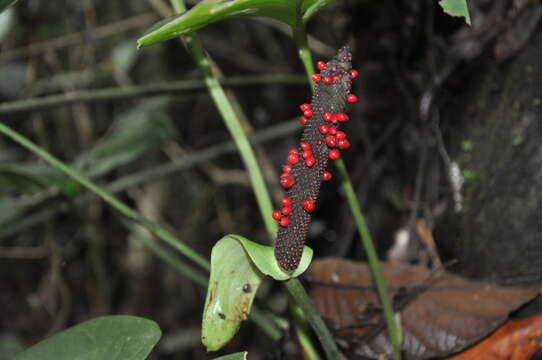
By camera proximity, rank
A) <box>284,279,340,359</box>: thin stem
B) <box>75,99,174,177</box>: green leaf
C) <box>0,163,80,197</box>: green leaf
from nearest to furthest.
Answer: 1. <box>284,279,340,359</box>: thin stem
2. <box>0,163,80,197</box>: green leaf
3. <box>75,99,174,177</box>: green leaf

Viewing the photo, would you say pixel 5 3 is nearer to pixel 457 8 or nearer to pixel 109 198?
pixel 109 198

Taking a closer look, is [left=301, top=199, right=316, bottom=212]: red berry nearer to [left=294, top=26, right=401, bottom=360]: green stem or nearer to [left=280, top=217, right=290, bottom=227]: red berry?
[left=280, top=217, right=290, bottom=227]: red berry

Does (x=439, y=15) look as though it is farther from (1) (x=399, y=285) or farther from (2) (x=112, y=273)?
(2) (x=112, y=273)

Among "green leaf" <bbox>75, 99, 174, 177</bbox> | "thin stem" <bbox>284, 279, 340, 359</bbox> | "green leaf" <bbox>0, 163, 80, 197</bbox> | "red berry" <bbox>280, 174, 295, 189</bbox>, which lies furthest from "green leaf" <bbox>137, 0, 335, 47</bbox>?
"green leaf" <bbox>75, 99, 174, 177</bbox>

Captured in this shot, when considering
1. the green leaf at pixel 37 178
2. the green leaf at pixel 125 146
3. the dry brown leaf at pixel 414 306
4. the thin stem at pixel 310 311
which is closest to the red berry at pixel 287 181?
the thin stem at pixel 310 311

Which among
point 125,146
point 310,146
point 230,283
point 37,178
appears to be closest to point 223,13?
point 310,146

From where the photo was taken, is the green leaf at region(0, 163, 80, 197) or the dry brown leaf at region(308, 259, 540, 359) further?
the green leaf at region(0, 163, 80, 197)
